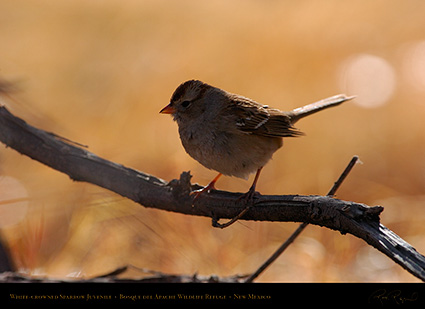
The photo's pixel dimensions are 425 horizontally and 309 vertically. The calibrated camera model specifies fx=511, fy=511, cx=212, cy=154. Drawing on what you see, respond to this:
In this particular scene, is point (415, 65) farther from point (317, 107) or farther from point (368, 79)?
point (317, 107)

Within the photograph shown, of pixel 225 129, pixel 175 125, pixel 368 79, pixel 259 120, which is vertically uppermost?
pixel 368 79

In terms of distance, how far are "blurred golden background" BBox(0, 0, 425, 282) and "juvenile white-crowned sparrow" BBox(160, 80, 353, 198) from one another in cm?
42

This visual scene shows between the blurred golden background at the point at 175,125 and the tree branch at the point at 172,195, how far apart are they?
28 cm

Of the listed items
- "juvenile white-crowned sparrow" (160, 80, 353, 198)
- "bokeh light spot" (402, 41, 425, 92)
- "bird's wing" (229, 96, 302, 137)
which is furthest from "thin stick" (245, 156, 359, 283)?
"bokeh light spot" (402, 41, 425, 92)

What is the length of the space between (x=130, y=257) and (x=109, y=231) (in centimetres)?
20

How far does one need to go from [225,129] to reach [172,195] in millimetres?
480

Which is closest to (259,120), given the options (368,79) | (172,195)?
(172,195)

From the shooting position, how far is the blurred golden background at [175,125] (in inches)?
112

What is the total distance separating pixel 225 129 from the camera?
2.56 m

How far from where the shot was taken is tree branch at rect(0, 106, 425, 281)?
1629 millimetres

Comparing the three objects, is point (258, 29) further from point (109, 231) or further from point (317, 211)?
point (317, 211)
